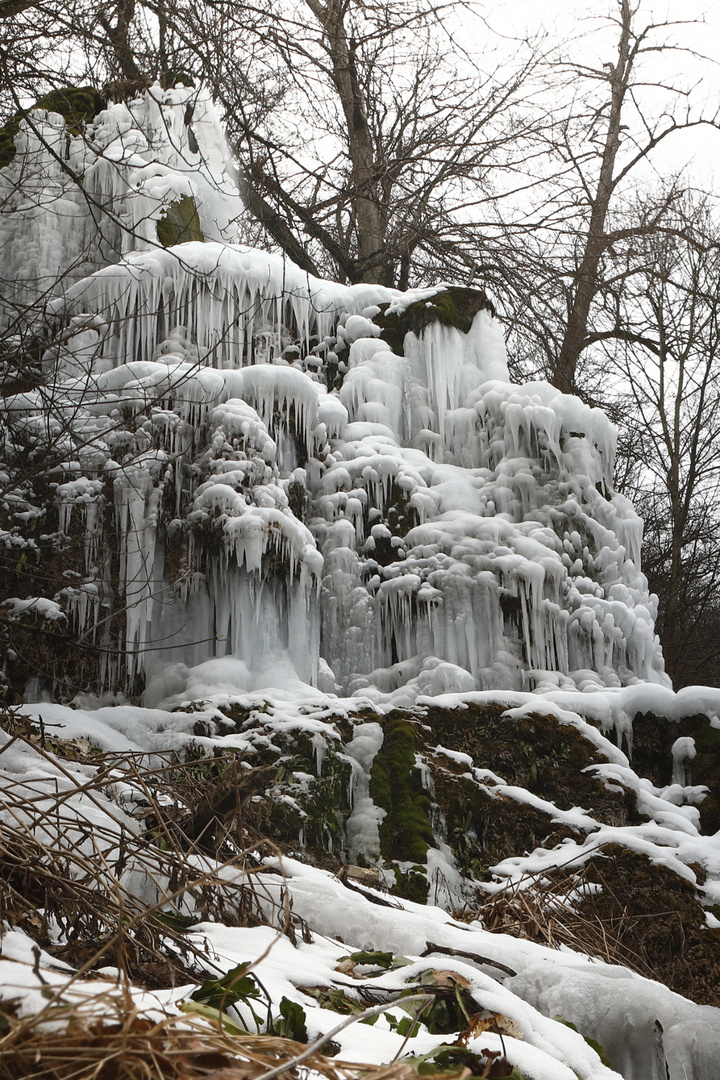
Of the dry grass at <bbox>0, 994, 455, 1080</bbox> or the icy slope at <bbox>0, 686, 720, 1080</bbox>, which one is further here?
the icy slope at <bbox>0, 686, 720, 1080</bbox>

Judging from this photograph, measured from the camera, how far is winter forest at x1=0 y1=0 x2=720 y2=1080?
1.68m

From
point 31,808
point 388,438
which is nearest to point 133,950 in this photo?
point 31,808

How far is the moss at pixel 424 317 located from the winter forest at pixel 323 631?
0.05 metres

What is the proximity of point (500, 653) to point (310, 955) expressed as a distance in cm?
549

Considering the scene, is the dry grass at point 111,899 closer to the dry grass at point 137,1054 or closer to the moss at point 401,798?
the dry grass at point 137,1054

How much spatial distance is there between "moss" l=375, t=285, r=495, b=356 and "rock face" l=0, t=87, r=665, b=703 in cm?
2

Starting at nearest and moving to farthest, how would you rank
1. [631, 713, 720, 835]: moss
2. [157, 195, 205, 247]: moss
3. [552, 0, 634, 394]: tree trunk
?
[631, 713, 720, 835]: moss, [157, 195, 205, 247]: moss, [552, 0, 634, 394]: tree trunk

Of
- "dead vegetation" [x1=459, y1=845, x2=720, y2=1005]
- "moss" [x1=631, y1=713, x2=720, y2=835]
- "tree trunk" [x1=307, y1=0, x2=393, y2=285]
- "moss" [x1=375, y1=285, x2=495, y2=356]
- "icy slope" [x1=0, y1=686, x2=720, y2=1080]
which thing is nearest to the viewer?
"icy slope" [x1=0, y1=686, x2=720, y2=1080]

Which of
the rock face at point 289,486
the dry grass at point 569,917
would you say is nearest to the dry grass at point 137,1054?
the dry grass at point 569,917

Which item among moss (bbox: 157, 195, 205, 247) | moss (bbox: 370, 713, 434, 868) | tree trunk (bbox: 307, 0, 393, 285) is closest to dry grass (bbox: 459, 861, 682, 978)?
moss (bbox: 370, 713, 434, 868)

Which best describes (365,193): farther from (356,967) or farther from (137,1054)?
(137,1054)

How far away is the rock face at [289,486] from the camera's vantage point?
607 centimetres

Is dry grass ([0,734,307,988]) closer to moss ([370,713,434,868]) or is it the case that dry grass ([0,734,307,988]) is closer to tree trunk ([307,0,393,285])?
moss ([370,713,434,868])

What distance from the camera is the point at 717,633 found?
14.1 meters
